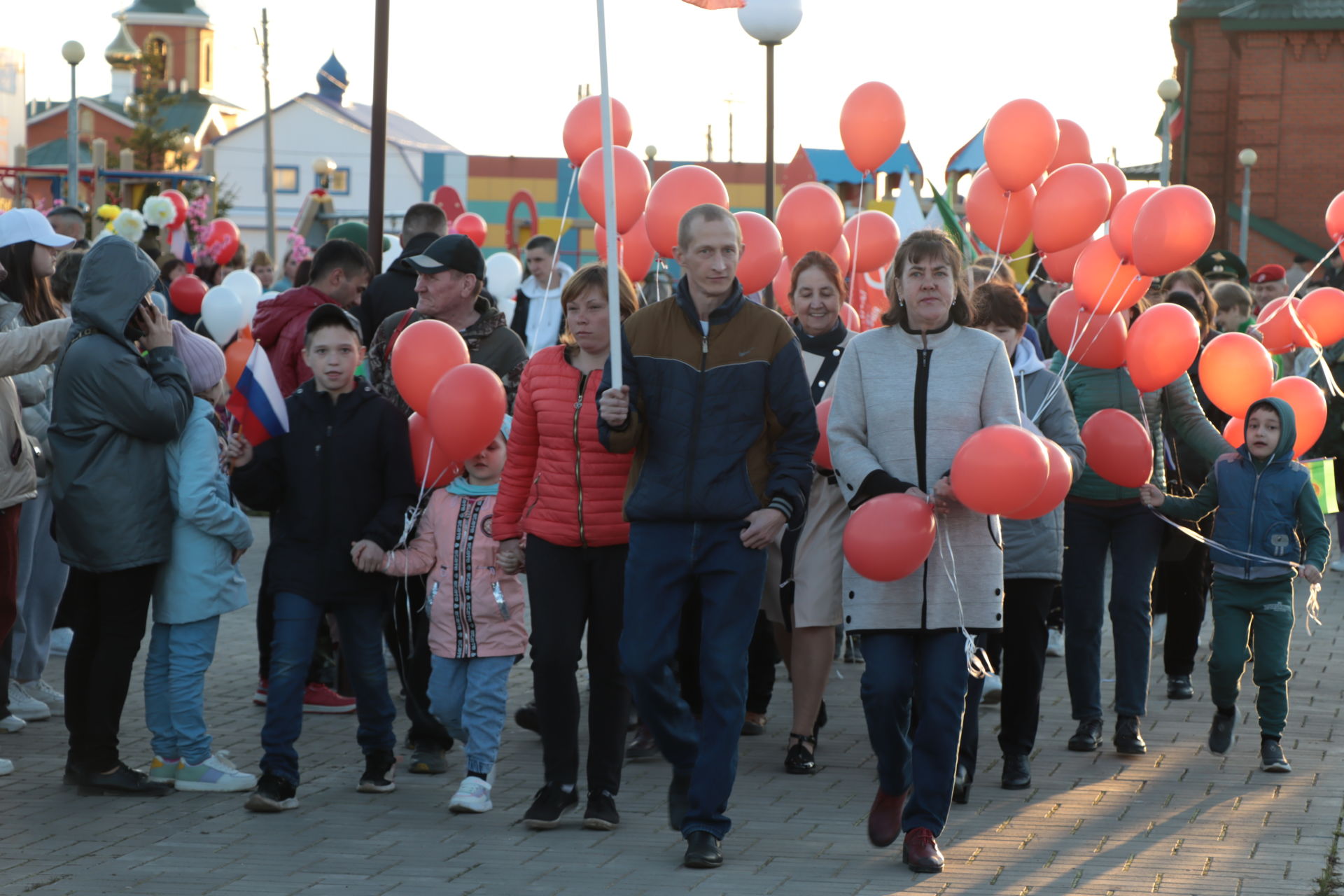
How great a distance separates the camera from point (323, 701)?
7.91 m

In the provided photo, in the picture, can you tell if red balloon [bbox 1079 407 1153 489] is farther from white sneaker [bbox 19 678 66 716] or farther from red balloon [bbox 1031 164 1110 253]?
white sneaker [bbox 19 678 66 716]

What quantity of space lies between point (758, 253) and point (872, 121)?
1.06 m

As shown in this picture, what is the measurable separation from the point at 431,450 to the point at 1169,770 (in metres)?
3.36

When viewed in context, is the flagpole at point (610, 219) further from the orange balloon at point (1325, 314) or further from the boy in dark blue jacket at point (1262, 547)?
the orange balloon at point (1325, 314)

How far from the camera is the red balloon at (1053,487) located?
528cm

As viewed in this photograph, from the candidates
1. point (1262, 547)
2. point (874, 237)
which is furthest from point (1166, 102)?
point (1262, 547)

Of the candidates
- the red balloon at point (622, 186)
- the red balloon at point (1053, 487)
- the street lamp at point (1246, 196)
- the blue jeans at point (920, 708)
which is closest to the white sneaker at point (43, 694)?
the red balloon at point (622, 186)

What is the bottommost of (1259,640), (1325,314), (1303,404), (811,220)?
(1259,640)

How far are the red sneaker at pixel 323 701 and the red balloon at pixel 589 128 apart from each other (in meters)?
2.87

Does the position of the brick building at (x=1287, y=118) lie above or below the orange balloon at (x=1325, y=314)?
above

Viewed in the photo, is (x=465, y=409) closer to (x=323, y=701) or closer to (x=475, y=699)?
(x=475, y=699)

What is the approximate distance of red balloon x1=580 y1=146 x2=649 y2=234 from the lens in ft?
25.1

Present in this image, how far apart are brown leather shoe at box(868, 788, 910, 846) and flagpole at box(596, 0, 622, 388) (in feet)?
5.65

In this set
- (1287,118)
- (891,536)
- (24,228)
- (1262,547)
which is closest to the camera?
(891,536)
